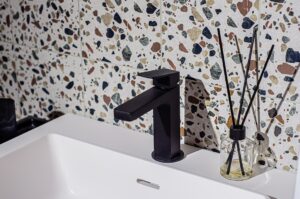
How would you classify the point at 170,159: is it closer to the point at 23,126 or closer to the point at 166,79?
the point at 166,79

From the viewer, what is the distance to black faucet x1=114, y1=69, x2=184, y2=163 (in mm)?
929

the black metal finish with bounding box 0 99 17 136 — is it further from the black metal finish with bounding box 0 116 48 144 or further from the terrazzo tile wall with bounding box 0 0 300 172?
the terrazzo tile wall with bounding box 0 0 300 172

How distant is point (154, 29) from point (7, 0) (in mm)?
462

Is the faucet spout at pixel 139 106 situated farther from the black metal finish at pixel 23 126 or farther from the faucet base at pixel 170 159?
the black metal finish at pixel 23 126

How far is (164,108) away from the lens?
983 millimetres

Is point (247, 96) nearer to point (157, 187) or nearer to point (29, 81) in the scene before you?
point (157, 187)

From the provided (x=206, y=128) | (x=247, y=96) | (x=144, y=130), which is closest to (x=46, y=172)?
(x=144, y=130)

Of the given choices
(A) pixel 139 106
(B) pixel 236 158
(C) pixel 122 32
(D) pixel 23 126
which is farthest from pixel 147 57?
(D) pixel 23 126

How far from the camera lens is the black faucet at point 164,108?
0.93m

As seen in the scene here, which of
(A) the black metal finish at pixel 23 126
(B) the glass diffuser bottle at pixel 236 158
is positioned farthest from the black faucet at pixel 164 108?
(A) the black metal finish at pixel 23 126

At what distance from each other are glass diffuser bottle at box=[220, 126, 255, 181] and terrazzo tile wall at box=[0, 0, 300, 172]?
4cm

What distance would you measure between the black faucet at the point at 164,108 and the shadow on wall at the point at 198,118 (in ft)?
0.17

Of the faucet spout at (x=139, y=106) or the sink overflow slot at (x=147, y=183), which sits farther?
the sink overflow slot at (x=147, y=183)

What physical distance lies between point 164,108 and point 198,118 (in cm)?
10
